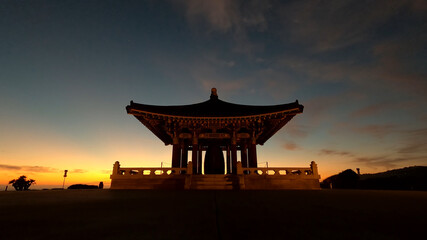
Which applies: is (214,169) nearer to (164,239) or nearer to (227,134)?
(227,134)

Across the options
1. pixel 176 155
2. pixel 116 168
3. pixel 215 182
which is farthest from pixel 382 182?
pixel 116 168

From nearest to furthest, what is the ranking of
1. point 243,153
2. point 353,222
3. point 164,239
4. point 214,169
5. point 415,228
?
point 164,239 → point 415,228 → point 353,222 → point 214,169 → point 243,153

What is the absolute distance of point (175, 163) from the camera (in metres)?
13.6

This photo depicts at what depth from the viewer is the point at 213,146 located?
50.7 ft

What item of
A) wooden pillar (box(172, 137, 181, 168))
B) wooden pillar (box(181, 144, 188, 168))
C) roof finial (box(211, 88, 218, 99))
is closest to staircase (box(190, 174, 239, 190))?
wooden pillar (box(172, 137, 181, 168))

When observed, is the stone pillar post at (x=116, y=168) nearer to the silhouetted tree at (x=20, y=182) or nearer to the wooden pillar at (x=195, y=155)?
the wooden pillar at (x=195, y=155)

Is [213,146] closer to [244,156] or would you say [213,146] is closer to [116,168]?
[244,156]

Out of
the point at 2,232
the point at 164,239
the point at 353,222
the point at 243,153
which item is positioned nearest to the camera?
the point at 164,239

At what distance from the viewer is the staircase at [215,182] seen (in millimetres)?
11047

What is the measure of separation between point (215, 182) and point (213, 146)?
440 cm

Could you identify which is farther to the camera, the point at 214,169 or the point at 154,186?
the point at 214,169

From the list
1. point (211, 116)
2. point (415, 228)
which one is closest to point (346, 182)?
point (211, 116)

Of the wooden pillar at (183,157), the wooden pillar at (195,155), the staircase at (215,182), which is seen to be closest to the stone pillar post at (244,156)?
the wooden pillar at (195,155)

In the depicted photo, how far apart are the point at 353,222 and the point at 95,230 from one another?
2700mm
